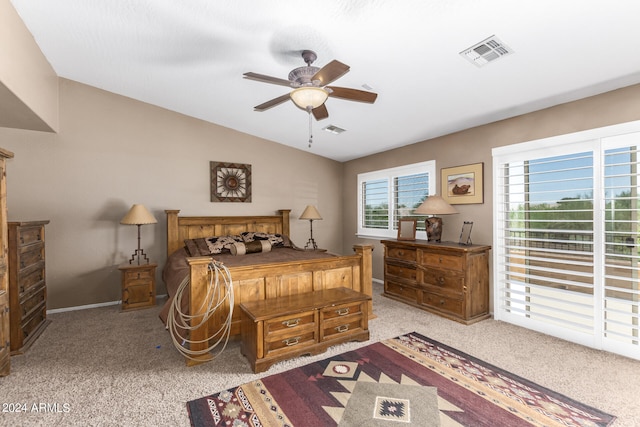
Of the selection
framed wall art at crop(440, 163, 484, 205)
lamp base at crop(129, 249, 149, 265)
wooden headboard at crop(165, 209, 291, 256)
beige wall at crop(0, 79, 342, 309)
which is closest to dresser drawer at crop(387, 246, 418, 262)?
framed wall art at crop(440, 163, 484, 205)

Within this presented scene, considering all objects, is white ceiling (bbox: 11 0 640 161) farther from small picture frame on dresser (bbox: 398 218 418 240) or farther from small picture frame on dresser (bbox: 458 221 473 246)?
small picture frame on dresser (bbox: 398 218 418 240)

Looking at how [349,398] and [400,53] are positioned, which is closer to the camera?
[349,398]

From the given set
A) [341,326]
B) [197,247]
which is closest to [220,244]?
[197,247]

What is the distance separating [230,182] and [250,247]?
1397 mm

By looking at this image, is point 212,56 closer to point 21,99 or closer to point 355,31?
point 355,31

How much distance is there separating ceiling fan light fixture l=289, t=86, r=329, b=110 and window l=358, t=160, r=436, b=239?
9.00 feet

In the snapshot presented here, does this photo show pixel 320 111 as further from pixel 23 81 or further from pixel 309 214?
pixel 23 81

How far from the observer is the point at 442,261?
3.86 meters

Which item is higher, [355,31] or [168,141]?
[355,31]

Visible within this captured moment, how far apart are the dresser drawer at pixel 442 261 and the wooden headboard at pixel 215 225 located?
2535 millimetres

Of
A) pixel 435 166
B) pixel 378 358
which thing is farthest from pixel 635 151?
pixel 378 358

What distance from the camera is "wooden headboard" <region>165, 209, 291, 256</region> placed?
464 centimetres

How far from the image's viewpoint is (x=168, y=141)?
15.6ft

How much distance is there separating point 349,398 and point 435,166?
11.2ft
